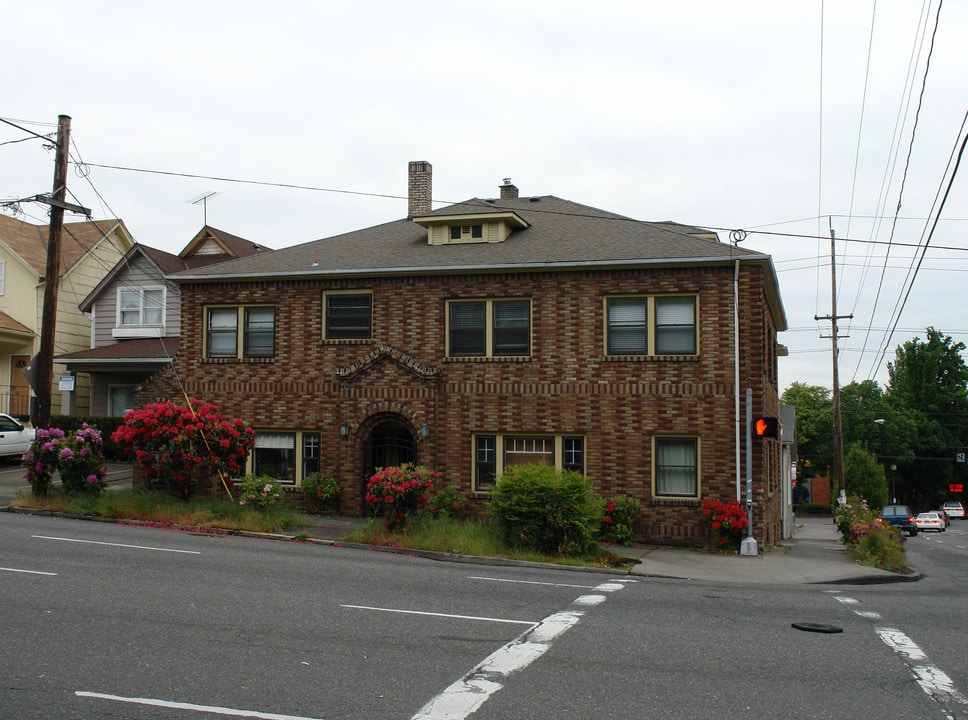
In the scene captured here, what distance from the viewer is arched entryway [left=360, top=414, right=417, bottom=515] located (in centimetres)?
2175

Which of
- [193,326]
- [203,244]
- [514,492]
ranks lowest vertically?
[514,492]

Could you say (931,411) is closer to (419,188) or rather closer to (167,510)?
(419,188)

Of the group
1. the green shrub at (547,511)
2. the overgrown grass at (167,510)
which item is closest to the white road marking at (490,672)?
the green shrub at (547,511)

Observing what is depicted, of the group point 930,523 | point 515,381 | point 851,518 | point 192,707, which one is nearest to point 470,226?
point 515,381

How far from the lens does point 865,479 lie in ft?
186

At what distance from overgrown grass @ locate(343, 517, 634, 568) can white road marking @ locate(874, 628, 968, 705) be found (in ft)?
21.1

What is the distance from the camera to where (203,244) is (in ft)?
112

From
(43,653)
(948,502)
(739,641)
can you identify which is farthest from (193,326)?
(948,502)

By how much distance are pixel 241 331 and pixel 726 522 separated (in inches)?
489

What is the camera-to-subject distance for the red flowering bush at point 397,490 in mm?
17609

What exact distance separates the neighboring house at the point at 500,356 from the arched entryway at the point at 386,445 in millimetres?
38

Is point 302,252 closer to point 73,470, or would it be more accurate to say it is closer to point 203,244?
point 73,470

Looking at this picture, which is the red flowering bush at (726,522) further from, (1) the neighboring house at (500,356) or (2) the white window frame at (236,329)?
(2) the white window frame at (236,329)

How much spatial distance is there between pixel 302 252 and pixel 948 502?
7490 centimetres
